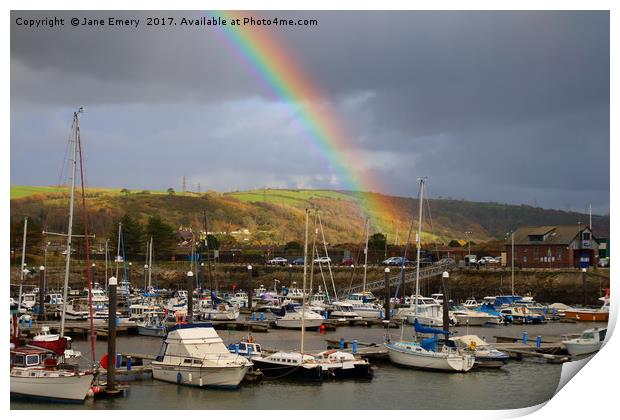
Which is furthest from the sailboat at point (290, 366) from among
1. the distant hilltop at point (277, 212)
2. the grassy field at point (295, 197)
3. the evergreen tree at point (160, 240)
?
the grassy field at point (295, 197)

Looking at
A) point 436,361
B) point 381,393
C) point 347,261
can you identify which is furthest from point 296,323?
point 347,261

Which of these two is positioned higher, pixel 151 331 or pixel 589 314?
pixel 589 314

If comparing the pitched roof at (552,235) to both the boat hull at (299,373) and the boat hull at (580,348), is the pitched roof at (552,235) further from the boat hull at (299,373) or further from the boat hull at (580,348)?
the boat hull at (299,373)

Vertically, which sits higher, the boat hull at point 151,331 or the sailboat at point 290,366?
the boat hull at point 151,331

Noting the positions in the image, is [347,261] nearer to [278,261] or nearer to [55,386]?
[278,261]

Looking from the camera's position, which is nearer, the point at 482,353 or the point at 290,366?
the point at 290,366

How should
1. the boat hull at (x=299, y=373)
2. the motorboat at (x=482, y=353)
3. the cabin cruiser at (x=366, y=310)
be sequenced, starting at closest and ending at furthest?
1. the boat hull at (x=299, y=373)
2. the motorboat at (x=482, y=353)
3. the cabin cruiser at (x=366, y=310)
